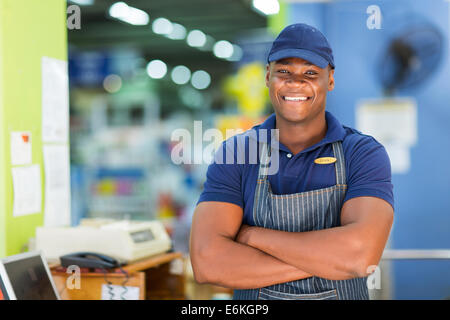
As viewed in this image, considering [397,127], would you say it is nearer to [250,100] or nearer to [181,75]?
[250,100]

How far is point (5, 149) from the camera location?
2486 mm

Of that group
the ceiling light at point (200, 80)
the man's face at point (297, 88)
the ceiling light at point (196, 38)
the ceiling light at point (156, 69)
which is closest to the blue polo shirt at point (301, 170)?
the man's face at point (297, 88)

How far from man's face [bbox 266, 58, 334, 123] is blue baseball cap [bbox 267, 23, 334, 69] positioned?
0.13 feet

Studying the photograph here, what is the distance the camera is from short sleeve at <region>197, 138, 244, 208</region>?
1918 millimetres

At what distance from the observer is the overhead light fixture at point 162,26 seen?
9.66 metres

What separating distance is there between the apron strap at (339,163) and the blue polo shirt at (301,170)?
0.05 ft

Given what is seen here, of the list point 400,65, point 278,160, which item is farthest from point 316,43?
point 400,65

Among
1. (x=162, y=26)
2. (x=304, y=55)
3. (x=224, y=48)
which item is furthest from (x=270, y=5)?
(x=224, y=48)

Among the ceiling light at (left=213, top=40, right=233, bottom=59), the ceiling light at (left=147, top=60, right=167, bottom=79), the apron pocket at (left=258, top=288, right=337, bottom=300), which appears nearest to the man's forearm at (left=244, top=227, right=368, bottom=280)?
the apron pocket at (left=258, top=288, right=337, bottom=300)

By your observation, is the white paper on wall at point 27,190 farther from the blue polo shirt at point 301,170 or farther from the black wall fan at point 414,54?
the black wall fan at point 414,54

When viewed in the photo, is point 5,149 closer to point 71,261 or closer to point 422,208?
point 71,261

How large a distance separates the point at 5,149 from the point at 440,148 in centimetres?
425

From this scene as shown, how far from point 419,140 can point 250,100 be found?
3512 millimetres

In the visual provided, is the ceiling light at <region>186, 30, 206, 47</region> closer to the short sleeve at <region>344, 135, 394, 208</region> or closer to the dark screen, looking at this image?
the dark screen
